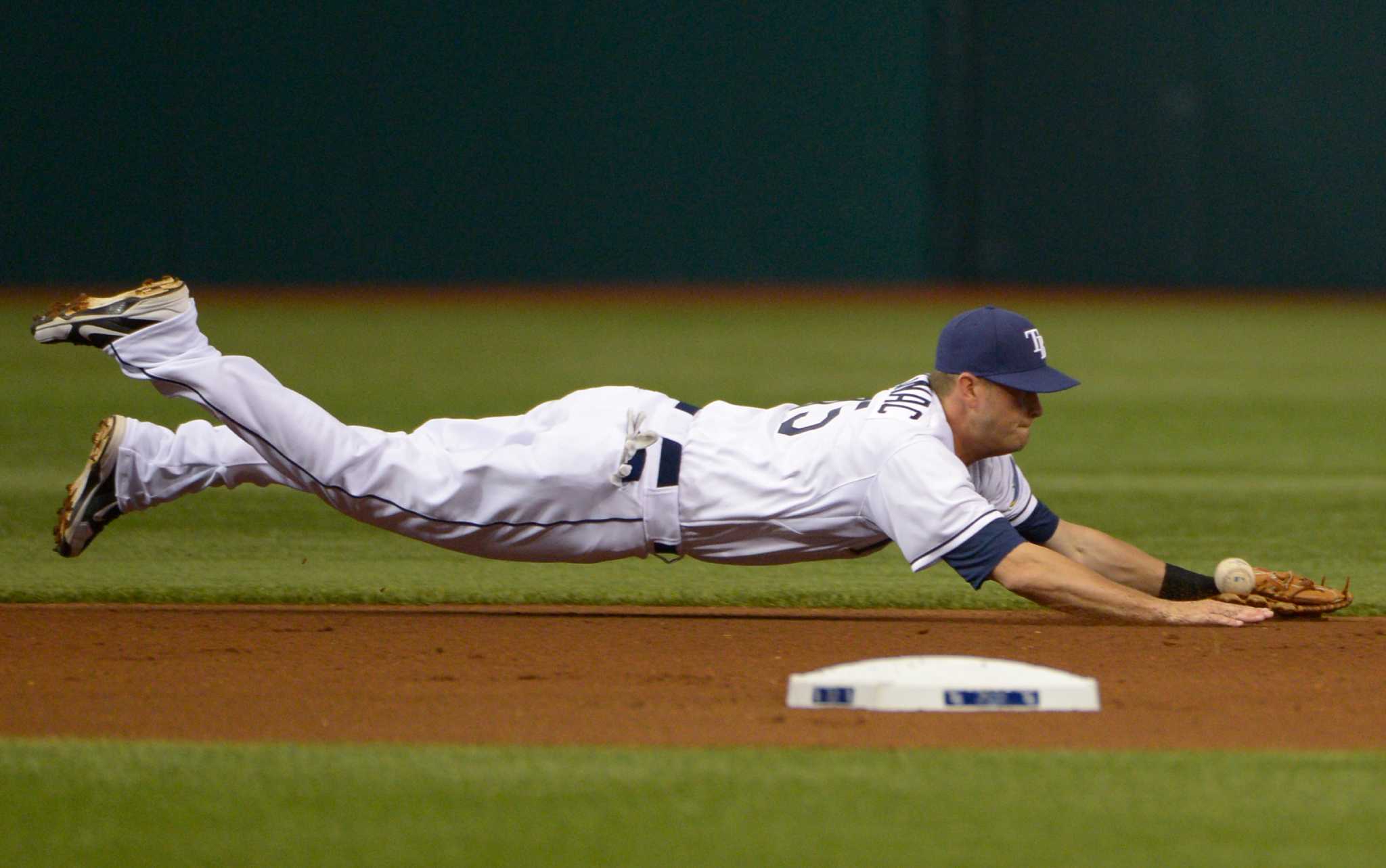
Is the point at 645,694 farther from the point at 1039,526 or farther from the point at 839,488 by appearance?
the point at 1039,526

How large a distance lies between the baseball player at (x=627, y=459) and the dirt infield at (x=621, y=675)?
0.73 feet

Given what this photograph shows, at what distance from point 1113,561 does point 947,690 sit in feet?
4.34

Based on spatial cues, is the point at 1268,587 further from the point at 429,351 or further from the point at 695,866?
the point at 429,351

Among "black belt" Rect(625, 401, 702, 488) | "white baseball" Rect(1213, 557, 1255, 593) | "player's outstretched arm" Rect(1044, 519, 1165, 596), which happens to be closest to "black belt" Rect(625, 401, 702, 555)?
"black belt" Rect(625, 401, 702, 488)

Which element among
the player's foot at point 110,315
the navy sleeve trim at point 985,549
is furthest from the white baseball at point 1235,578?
the player's foot at point 110,315

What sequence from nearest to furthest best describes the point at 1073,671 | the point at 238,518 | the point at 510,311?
the point at 1073,671 < the point at 238,518 < the point at 510,311

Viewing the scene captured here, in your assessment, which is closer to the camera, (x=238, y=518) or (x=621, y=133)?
(x=238, y=518)

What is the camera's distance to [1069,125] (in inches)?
757

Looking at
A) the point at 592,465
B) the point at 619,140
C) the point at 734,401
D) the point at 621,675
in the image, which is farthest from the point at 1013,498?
the point at 619,140

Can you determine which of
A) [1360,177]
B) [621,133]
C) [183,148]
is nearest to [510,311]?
[621,133]

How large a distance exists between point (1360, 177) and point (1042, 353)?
1584 cm

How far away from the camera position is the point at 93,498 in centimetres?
471

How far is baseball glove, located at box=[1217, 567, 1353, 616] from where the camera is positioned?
15.4ft

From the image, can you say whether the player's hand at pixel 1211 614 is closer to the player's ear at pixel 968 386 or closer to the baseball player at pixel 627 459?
the baseball player at pixel 627 459
